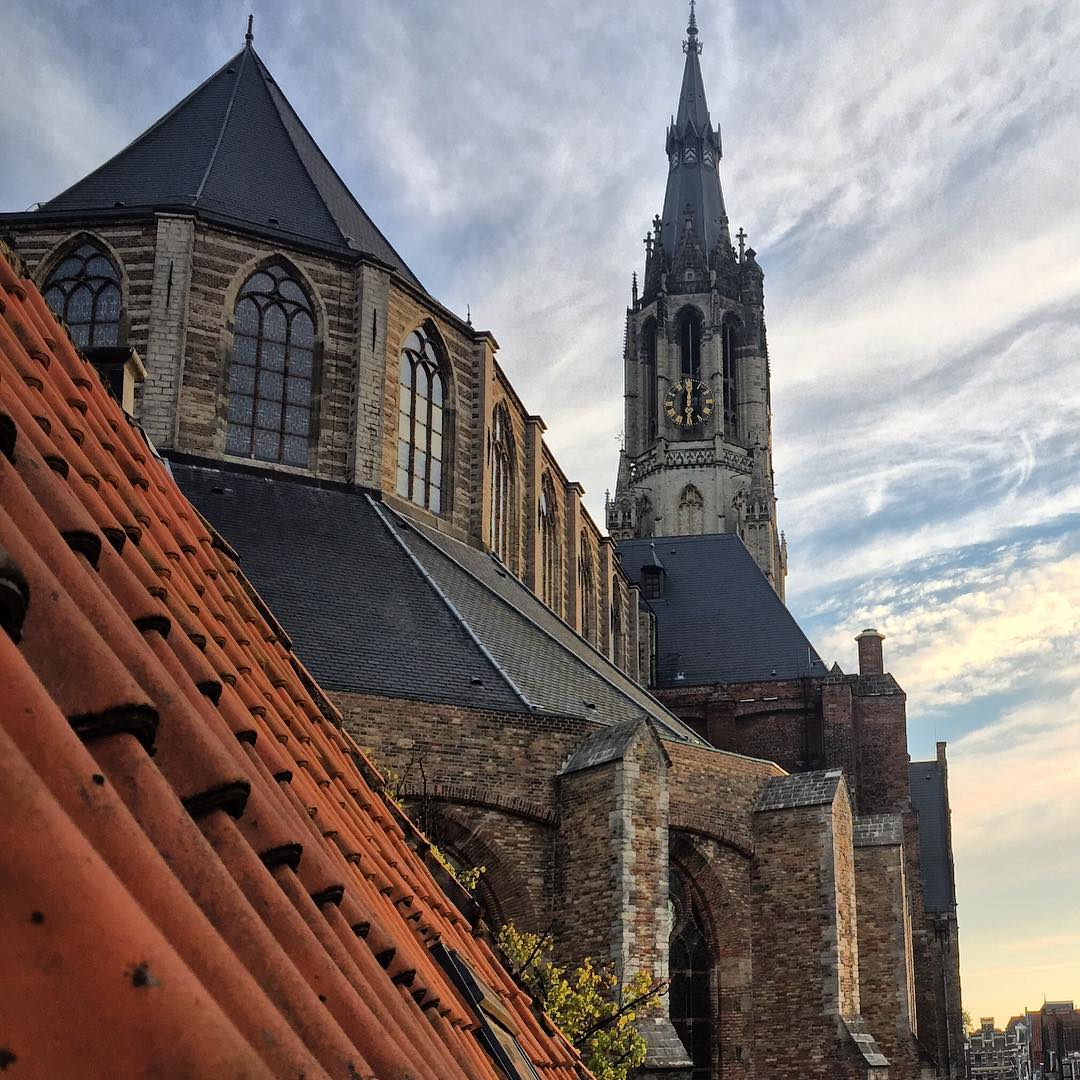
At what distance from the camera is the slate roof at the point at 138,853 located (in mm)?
1062

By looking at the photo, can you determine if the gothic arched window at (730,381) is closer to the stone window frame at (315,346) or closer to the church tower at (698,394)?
the church tower at (698,394)

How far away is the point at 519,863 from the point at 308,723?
1067 centimetres

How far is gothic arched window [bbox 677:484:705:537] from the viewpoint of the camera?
52.2 m

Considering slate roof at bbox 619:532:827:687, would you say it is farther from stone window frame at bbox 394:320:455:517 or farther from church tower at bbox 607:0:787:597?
stone window frame at bbox 394:320:455:517

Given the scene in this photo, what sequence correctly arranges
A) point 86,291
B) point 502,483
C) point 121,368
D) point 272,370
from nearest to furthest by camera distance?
point 121,368
point 86,291
point 272,370
point 502,483

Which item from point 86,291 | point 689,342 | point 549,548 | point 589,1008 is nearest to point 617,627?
point 549,548

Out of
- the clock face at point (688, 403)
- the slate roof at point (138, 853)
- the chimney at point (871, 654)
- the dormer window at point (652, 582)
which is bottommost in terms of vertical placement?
the slate roof at point (138, 853)

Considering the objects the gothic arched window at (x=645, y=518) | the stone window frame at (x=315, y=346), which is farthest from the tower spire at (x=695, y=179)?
the stone window frame at (x=315, y=346)

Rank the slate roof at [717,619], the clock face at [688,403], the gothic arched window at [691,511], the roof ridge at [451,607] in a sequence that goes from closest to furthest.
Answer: the roof ridge at [451,607]
the slate roof at [717,619]
the gothic arched window at [691,511]
the clock face at [688,403]

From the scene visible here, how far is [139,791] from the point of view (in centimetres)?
138

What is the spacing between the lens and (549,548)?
2580 centimetres

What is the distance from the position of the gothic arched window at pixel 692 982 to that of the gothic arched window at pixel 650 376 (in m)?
38.2

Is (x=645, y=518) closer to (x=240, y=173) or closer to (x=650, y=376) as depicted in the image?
(x=650, y=376)

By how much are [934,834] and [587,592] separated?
21192 millimetres
